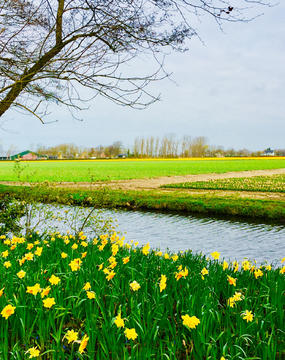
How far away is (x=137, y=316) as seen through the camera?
8.14ft

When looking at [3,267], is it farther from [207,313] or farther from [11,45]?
Answer: [11,45]

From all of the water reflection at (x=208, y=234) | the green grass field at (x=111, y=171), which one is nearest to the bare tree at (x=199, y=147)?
the green grass field at (x=111, y=171)

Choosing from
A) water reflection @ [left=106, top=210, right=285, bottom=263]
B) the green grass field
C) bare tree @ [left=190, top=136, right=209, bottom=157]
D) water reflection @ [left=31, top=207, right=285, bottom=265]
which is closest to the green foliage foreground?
water reflection @ [left=31, top=207, right=285, bottom=265]

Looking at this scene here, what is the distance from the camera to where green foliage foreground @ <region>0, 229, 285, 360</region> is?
89.5 inches

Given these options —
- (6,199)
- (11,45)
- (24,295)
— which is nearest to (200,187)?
(6,199)

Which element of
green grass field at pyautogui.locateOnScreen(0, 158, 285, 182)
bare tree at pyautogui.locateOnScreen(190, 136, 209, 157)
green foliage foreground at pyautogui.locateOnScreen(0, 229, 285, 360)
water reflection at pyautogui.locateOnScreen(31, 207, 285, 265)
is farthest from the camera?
bare tree at pyautogui.locateOnScreen(190, 136, 209, 157)

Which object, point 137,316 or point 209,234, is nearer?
point 137,316

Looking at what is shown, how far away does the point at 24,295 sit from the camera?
2990 millimetres

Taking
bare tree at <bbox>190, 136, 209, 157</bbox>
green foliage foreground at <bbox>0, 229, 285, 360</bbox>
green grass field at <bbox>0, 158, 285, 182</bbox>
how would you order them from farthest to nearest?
bare tree at <bbox>190, 136, 209, 157</bbox> < green grass field at <bbox>0, 158, 285, 182</bbox> < green foliage foreground at <bbox>0, 229, 285, 360</bbox>

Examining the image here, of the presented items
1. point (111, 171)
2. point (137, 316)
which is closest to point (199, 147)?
point (111, 171)

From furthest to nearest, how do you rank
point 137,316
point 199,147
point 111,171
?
point 199,147
point 111,171
point 137,316

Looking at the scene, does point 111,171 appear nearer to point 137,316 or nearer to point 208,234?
point 208,234

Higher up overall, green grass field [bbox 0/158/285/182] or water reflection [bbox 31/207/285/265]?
green grass field [bbox 0/158/285/182]

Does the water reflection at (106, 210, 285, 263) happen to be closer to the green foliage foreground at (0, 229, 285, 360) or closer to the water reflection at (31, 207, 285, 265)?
the water reflection at (31, 207, 285, 265)
